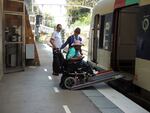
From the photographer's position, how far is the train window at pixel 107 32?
14.6 metres

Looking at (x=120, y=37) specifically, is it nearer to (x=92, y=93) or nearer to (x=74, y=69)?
(x=74, y=69)

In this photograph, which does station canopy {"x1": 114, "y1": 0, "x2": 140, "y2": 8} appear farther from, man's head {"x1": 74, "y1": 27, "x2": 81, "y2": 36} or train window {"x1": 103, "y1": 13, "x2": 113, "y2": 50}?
man's head {"x1": 74, "y1": 27, "x2": 81, "y2": 36}

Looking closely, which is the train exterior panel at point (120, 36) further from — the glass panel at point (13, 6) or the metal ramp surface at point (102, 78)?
the glass panel at point (13, 6)

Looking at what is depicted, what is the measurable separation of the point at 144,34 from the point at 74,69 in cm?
307

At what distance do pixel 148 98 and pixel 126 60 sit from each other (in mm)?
3433

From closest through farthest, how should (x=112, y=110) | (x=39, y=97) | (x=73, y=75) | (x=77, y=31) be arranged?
(x=112, y=110) < (x=39, y=97) < (x=73, y=75) < (x=77, y=31)

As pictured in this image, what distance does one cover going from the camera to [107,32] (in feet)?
50.0

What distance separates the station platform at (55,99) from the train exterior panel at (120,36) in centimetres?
93

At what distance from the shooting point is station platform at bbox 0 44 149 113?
961 centimetres

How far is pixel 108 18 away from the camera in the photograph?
15055 mm

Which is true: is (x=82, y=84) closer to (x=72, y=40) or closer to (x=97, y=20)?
(x=72, y=40)

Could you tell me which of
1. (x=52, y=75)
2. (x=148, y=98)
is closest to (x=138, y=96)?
(x=148, y=98)

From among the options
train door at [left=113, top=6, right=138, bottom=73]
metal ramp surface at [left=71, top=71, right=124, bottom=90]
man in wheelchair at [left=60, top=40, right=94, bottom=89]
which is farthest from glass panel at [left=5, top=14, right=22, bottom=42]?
metal ramp surface at [left=71, top=71, right=124, bottom=90]

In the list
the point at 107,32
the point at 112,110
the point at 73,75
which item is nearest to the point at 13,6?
the point at 107,32
